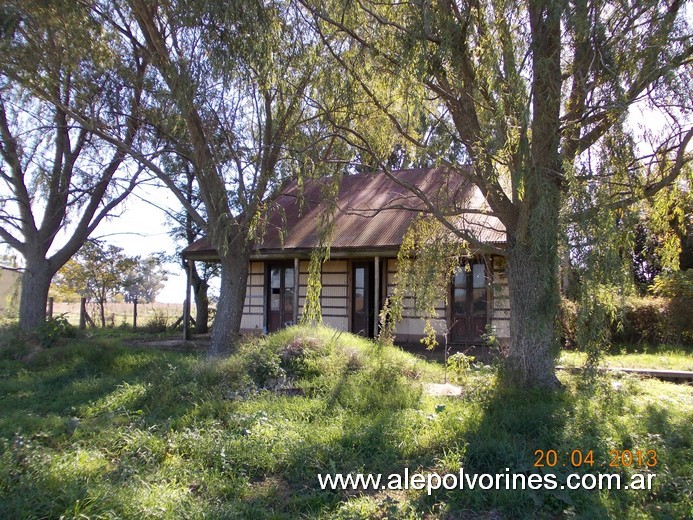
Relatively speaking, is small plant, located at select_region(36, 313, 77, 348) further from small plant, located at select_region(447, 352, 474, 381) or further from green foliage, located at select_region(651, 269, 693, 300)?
green foliage, located at select_region(651, 269, 693, 300)

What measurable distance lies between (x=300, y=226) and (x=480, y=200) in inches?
205

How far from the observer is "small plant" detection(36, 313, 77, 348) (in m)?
11.4

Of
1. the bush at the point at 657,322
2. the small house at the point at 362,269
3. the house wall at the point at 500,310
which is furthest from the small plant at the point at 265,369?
the bush at the point at 657,322

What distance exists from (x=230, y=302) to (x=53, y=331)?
15.1 ft

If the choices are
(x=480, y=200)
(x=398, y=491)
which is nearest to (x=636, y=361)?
(x=480, y=200)

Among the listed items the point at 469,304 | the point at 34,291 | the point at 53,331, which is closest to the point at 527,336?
the point at 469,304

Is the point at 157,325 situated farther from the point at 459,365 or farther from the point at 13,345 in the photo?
the point at 459,365

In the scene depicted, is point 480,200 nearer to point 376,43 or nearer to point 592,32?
point 376,43

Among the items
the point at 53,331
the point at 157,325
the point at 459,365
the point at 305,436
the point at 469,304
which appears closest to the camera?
the point at 305,436

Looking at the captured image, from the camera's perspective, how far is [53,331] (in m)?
11.5

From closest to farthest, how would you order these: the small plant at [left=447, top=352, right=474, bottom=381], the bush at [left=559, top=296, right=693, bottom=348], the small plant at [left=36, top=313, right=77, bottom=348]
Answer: the small plant at [left=447, top=352, right=474, bottom=381] < the small plant at [left=36, top=313, right=77, bottom=348] < the bush at [left=559, top=296, right=693, bottom=348]

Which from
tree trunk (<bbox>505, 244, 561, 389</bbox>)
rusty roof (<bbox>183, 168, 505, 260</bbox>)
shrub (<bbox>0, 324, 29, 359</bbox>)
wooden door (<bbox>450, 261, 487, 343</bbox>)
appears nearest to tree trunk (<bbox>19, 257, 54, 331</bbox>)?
shrub (<bbox>0, 324, 29, 359</bbox>)

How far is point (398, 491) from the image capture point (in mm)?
4438

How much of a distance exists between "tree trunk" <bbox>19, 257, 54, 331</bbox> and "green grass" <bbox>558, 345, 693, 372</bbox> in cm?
1196
